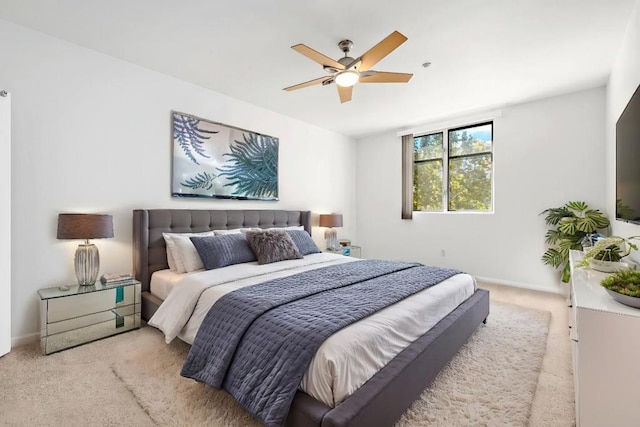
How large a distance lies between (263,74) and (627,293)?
338 cm

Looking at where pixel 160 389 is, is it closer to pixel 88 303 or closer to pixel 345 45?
pixel 88 303

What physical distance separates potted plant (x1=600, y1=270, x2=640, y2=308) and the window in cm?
333

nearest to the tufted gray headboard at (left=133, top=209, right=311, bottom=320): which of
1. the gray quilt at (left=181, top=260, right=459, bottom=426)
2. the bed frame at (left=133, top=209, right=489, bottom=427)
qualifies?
the bed frame at (left=133, top=209, right=489, bottom=427)

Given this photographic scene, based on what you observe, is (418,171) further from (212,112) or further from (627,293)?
(627,293)

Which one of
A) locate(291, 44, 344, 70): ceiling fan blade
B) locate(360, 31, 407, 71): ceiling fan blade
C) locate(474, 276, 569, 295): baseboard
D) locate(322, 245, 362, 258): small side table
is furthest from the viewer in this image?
locate(322, 245, 362, 258): small side table

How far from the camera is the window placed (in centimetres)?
474

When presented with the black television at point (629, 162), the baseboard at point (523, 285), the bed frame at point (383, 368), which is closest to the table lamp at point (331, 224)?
the bed frame at point (383, 368)

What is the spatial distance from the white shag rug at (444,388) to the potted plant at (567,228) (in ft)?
5.14

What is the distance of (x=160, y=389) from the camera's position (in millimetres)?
1920

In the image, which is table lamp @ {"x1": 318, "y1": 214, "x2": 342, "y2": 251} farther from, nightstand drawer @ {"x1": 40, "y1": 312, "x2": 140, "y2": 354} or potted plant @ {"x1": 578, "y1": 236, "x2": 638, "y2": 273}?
potted plant @ {"x1": 578, "y1": 236, "x2": 638, "y2": 273}

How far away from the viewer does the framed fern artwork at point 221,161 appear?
3.52m

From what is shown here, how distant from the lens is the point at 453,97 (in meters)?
3.97

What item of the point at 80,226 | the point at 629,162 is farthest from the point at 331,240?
the point at 629,162

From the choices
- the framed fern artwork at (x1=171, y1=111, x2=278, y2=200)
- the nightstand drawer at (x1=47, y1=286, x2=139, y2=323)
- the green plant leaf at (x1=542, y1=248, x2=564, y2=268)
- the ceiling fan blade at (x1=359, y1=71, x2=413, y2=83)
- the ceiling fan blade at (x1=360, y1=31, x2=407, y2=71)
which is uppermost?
the ceiling fan blade at (x1=360, y1=31, x2=407, y2=71)
